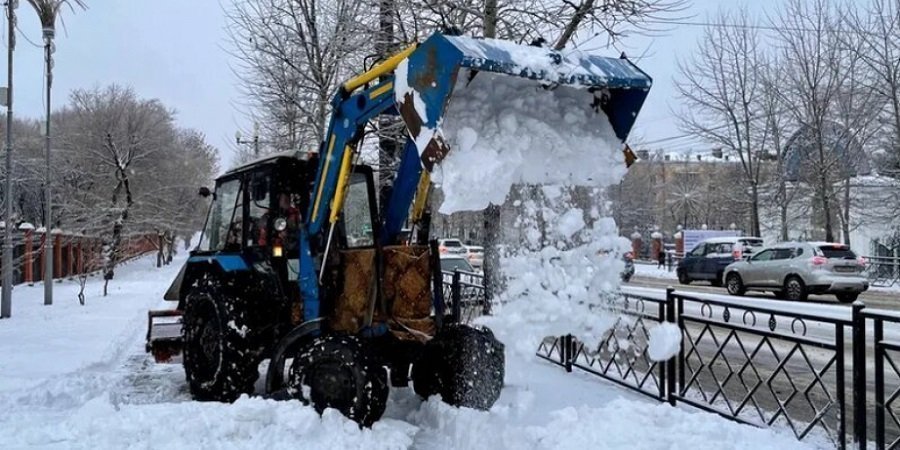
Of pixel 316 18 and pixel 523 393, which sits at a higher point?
pixel 316 18

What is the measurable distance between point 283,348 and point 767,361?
159 inches

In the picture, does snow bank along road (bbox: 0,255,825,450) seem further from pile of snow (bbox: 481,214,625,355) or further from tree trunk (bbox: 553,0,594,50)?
tree trunk (bbox: 553,0,594,50)

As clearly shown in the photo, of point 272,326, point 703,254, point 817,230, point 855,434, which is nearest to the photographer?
point 855,434

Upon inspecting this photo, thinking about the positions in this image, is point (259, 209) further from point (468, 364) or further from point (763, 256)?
point (763, 256)

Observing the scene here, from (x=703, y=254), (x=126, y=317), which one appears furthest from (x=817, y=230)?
(x=126, y=317)

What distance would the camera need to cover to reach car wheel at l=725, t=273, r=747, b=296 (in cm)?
2117

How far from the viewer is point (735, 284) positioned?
21.3 metres

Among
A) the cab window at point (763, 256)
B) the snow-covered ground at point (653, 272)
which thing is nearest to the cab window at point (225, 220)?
the cab window at point (763, 256)

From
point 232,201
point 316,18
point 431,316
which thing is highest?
point 316,18

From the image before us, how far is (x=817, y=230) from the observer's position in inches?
1507

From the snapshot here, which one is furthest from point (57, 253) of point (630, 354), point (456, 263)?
point (630, 354)

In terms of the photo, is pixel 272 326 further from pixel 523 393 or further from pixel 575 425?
pixel 575 425

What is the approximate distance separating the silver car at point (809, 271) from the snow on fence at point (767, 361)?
1150 centimetres

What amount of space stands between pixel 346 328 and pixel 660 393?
301 centimetres
